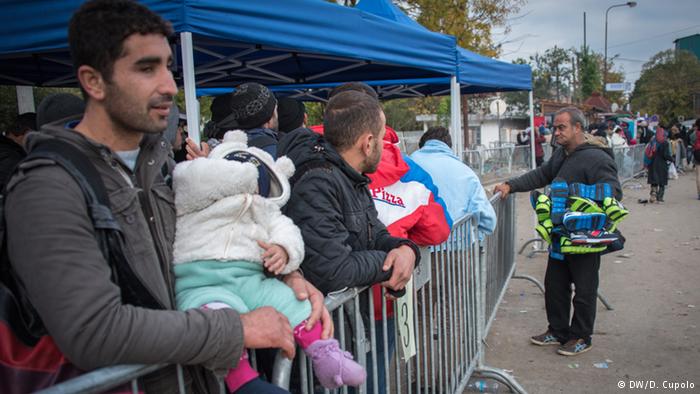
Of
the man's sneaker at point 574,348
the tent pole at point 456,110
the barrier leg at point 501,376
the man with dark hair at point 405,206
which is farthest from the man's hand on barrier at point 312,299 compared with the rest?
the tent pole at point 456,110

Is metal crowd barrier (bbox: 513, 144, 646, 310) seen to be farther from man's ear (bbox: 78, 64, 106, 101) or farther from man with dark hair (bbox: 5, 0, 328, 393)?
man's ear (bbox: 78, 64, 106, 101)

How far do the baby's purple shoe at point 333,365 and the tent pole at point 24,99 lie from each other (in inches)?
222

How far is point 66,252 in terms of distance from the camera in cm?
122

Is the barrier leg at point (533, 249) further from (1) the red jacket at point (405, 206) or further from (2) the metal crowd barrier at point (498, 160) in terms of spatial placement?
(2) the metal crowd barrier at point (498, 160)

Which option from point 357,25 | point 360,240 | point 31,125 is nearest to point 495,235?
point 357,25

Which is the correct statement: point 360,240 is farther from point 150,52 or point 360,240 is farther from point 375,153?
point 150,52

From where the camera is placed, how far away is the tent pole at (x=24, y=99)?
6.00 metres

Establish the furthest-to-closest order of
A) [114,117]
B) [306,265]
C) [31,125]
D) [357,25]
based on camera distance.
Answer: [31,125] → [357,25] → [306,265] → [114,117]

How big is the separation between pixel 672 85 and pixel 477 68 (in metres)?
47.8

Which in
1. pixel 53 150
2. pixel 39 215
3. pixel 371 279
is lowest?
pixel 371 279

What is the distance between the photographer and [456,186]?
431 cm

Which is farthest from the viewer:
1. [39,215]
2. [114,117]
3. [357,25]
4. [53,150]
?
[357,25]

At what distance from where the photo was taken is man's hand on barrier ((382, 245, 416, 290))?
231 centimetres

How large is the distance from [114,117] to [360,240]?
49.2 inches
